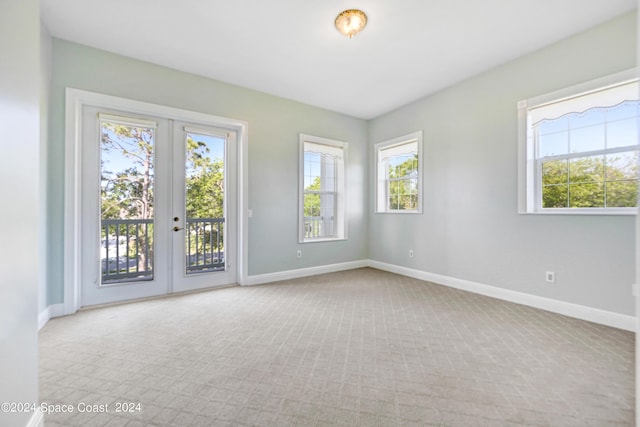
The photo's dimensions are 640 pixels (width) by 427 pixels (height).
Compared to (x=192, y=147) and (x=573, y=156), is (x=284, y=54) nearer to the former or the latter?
(x=192, y=147)

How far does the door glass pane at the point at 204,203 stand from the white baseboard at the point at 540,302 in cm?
313

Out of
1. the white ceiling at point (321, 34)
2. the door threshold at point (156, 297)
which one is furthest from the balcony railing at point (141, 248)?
the white ceiling at point (321, 34)

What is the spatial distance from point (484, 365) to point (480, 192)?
2402mm

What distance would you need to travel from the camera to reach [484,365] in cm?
193

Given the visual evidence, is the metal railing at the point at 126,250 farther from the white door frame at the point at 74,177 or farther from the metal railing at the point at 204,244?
the metal railing at the point at 204,244

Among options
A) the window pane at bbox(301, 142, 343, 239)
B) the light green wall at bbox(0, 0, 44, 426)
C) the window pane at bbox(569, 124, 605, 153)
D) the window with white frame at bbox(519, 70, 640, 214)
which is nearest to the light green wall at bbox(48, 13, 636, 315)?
the window with white frame at bbox(519, 70, 640, 214)

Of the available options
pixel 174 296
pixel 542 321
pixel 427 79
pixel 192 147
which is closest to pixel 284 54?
pixel 192 147

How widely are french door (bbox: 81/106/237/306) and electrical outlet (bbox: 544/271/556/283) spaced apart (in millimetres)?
3914

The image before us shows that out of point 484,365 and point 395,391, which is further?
point 484,365

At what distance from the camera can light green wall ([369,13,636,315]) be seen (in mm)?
2613

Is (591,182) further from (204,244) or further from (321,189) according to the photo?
(204,244)

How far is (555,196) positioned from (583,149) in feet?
1.75

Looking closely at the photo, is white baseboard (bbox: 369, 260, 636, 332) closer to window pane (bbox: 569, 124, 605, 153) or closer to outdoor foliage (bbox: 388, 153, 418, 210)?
outdoor foliage (bbox: 388, 153, 418, 210)

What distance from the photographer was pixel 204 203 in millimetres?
3777
